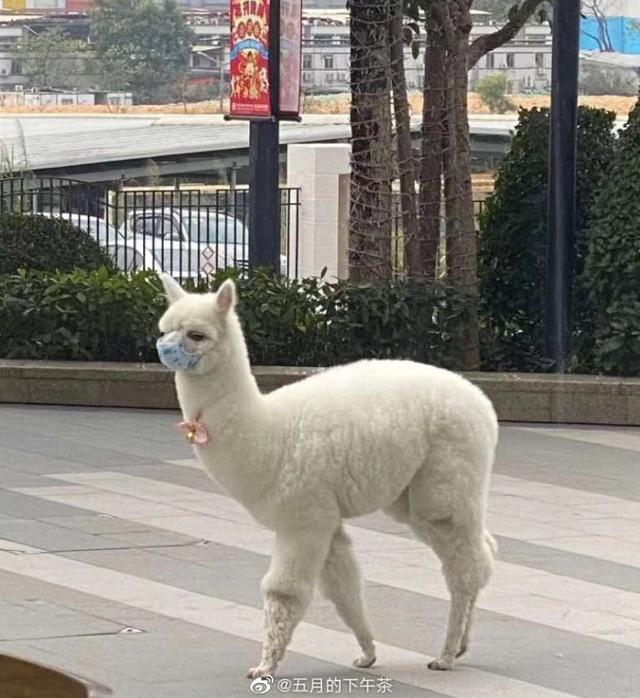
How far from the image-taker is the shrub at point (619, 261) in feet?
42.7

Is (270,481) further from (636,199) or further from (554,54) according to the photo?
(554,54)

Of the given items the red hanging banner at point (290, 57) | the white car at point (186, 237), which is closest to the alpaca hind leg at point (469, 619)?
the red hanging banner at point (290, 57)

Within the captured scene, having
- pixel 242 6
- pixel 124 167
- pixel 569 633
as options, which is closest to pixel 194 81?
pixel 124 167

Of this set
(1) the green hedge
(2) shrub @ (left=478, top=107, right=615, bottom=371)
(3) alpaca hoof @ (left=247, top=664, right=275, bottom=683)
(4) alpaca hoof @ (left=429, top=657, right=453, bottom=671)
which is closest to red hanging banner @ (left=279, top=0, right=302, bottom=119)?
(1) the green hedge

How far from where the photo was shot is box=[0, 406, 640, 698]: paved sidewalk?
6.30m

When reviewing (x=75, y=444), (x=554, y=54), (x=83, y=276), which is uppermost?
(x=554, y=54)

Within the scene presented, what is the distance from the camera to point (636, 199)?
42.8 ft

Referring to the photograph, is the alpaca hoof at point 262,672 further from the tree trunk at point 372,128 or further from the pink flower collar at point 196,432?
the tree trunk at point 372,128

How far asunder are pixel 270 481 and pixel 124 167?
21813 millimetres

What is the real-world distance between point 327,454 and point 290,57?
859cm

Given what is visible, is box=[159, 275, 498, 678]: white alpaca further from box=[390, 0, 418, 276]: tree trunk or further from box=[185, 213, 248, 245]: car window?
box=[185, 213, 248, 245]: car window

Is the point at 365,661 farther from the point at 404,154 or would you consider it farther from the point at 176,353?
the point at 404,154

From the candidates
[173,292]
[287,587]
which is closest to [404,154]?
[173,292]

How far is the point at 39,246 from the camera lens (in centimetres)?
1443
